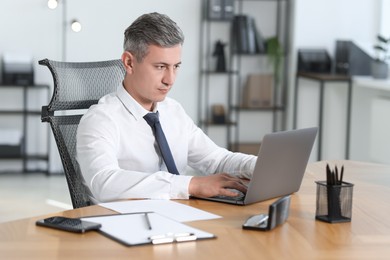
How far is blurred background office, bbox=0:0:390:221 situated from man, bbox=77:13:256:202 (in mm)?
3423

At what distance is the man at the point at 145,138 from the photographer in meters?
2.37

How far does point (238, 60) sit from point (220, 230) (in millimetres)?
4819

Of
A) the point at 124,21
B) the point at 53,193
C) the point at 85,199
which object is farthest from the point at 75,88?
the point at 124,21

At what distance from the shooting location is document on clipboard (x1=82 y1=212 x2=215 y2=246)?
190 centimetres

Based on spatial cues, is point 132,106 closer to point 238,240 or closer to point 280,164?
point 280,164

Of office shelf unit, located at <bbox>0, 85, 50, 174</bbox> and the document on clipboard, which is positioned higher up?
the document on clipboard

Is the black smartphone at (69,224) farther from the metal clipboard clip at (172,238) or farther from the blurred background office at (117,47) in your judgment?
the blurred background office at (117,47)

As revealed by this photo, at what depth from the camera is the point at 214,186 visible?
236 centimetres

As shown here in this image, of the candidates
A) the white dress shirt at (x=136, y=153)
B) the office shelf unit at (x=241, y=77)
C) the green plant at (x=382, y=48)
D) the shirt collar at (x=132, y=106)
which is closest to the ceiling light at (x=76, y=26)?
the office shelf unit at (x=241, y=77)

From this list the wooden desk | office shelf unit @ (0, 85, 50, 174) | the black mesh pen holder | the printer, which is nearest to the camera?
the wooden desk

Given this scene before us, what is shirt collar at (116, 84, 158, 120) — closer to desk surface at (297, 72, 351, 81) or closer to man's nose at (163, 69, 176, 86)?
man's nose at (163, 69, 176, 86)

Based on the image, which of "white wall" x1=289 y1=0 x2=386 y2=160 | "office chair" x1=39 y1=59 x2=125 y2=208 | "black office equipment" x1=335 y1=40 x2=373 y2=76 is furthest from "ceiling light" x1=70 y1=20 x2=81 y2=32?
"office chair" x1=39 y1=59 x2=125 y2=208

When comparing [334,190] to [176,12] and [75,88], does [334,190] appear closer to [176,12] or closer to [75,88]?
[75,88]

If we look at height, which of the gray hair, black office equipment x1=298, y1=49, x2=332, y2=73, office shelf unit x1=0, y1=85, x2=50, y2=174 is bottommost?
office shelf unit x1=0, y1=85, x2=50, y2=174
